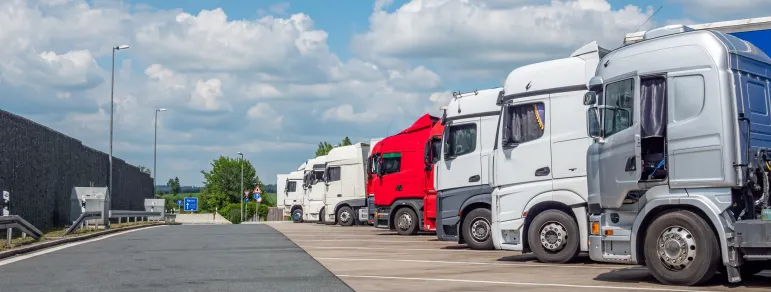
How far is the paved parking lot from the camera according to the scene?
37.1ft

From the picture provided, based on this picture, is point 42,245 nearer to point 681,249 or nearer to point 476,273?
point 476,273

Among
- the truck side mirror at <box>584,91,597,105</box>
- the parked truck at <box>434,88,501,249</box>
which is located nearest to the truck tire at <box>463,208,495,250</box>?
the parked truck at <box>434,88,501,249</box>

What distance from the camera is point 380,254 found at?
1828cm

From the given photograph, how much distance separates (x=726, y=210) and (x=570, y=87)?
536 centimetres

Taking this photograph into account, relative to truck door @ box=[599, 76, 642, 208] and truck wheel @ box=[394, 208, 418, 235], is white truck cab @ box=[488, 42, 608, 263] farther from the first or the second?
truck wheel @ box=[394, 208, 418, 235]

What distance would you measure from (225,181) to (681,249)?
14023cm

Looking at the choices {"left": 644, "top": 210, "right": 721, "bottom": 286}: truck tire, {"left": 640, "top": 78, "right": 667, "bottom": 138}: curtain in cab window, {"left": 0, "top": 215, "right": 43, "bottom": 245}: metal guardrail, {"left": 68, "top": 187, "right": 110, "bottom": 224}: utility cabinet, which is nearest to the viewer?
{"left": 644, "top": 210, "right": 721, "bottom": 286}: truck tire

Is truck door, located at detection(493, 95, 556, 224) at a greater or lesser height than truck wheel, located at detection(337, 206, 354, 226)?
greater

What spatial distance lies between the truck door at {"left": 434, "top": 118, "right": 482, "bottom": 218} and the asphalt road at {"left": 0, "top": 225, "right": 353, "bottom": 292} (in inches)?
124

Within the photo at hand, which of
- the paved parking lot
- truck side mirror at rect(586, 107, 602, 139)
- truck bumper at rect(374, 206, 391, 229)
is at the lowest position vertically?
the paved parking lot

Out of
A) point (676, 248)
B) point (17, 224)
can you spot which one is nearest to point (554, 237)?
point (676, 248)

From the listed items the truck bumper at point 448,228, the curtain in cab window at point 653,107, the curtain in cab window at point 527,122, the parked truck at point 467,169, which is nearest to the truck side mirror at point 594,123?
the curtain in cab window at point 653,107

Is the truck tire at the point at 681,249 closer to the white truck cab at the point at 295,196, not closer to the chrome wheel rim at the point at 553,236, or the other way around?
the chrome wheel rim at the point at 553,236

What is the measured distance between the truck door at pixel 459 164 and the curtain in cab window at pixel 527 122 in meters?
3.22
